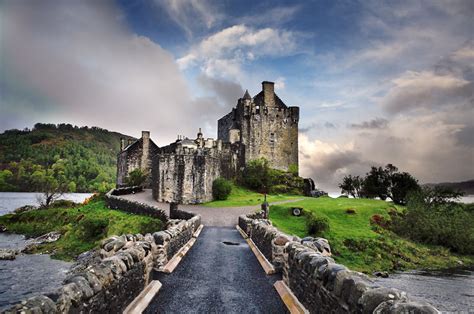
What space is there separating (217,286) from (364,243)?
21979 mm

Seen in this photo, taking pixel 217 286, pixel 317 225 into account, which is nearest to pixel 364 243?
pixel 317 225

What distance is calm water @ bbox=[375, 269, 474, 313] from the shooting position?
18.6 meters

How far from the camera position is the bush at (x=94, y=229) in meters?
30.7

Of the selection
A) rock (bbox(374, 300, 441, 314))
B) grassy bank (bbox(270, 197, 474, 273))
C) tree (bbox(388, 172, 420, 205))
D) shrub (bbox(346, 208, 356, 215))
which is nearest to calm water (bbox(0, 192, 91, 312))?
rock (bbox(374, 300, 441, 314))

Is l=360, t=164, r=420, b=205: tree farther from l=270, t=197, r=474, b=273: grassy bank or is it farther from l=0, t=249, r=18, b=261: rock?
l=0, t=249, r=18, b=261: rock

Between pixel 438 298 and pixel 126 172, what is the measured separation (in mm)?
45560

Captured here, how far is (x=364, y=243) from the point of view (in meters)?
28.0

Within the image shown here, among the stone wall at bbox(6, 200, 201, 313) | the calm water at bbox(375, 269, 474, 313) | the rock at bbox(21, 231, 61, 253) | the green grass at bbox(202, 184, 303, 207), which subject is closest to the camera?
the stone wall at bbox(6, 200, 201, 313)

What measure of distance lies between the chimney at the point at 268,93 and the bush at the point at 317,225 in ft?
127

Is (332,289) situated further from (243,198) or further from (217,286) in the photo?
(243,198)

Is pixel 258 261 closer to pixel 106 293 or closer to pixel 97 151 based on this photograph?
pixel 106 293

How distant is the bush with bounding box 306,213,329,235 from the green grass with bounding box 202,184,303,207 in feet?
32.7

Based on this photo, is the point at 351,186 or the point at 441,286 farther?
the point at 351,186

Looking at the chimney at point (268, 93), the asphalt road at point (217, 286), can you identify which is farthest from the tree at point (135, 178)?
the asphalt road at point (217, 286)
